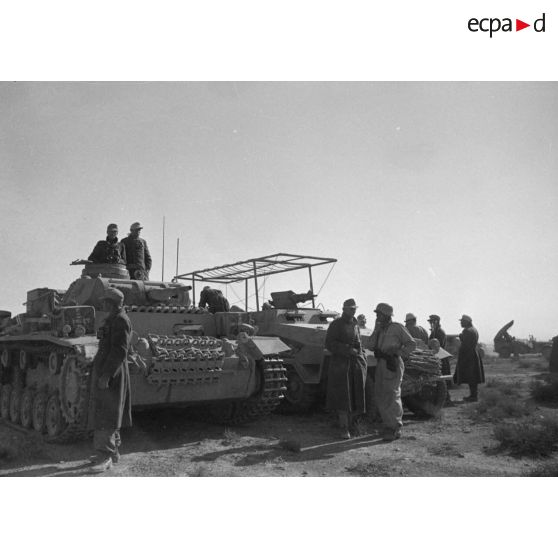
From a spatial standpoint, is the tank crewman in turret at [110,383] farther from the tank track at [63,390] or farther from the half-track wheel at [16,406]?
the half-track wheel at [16,406]

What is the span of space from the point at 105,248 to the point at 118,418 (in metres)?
4.53

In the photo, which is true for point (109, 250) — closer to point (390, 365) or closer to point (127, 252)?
point (127, 252)

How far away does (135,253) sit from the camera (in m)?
10.2

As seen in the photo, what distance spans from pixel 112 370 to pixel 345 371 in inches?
127

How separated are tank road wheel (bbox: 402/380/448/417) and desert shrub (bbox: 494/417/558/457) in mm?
2437

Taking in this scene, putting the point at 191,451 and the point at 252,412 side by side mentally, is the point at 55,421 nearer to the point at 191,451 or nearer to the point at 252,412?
the point at 191,451

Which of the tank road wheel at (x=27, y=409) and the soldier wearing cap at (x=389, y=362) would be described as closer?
the soldier wearing cap at (x=389, y=362)

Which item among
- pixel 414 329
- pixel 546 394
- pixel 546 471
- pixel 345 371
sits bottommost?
pixel 546 394

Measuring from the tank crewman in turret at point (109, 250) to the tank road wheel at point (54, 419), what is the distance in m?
2.81

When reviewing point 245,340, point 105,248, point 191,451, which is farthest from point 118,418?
point 105,248

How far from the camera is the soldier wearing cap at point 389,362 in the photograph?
24.5 ft

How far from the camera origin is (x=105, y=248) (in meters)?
9.49

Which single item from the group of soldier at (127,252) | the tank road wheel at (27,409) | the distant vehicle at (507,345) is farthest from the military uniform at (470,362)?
the distant vehicle at (507,345)

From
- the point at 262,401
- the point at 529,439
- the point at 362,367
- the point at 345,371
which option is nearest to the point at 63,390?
the point at 262,401
